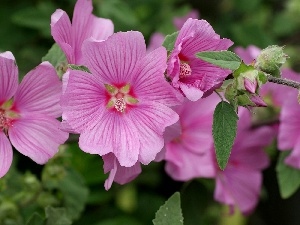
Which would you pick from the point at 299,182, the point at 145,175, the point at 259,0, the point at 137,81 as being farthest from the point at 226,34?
the point at 137,81

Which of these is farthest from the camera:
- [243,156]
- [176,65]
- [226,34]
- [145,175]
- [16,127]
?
[226,34]

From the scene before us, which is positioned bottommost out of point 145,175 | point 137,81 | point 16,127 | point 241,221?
point 241,221

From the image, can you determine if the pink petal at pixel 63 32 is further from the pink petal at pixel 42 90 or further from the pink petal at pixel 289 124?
the pink petal at pixel 289 124

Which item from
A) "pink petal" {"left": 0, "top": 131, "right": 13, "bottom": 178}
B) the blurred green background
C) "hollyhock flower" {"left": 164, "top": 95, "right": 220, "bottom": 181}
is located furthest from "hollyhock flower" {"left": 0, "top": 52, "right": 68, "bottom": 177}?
"hollyhock flower" {"left": 164, "top": 95, "right": 220, "bottom": 181}

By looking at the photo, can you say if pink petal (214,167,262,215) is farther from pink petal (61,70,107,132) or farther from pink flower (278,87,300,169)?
pink petal (61,70,107,132)

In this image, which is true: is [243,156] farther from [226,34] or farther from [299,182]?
[226,34]
